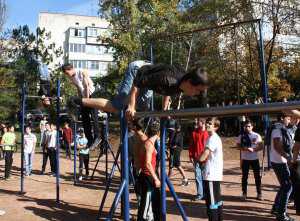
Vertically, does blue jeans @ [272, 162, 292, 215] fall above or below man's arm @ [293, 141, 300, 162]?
below

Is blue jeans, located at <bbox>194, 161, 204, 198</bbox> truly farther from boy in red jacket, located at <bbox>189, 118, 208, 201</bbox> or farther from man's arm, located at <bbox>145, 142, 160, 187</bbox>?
man's arm, located at <bbox>145, 142, 160, 187</bbox>

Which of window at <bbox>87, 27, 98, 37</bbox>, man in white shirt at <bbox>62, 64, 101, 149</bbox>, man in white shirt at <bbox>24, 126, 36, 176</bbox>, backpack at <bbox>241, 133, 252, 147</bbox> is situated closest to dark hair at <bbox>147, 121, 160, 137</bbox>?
man in white shirt at <bbox>62, 64, 101, 149</bbox>

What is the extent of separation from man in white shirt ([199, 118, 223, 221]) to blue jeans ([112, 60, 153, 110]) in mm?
1560

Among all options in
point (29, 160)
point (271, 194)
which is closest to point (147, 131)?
point (271, 194)

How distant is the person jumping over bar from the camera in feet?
16.1

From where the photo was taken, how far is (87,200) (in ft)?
36.1

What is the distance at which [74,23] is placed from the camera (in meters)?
73.7

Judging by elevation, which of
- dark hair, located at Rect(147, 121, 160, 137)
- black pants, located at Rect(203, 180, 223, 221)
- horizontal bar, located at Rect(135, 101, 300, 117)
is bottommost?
black pants, located at Rect(203, 180, 223, 221)

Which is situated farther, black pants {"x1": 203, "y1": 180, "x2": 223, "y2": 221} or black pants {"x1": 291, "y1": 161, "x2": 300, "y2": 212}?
black pants {"x1": 291, "y1": 161, "x2": 300, "y2": 212}

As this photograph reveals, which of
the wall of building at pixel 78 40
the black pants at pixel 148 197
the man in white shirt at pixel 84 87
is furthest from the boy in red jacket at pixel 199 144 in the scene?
the wall of building at pixel 78 40

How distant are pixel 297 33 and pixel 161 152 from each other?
1990 centimetres

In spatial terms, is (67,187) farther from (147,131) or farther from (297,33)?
(297,33)

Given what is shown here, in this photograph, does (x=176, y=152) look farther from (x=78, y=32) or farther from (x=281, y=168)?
(x=78, y=32)

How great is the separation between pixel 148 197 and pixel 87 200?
3.87 meters
